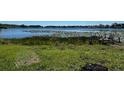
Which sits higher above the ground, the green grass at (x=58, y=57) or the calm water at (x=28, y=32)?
the calm water at (x=28, y=32)

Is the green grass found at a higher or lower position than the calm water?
lower

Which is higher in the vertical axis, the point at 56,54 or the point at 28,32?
the point at 28,32

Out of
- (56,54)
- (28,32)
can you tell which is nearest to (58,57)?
(56,54)

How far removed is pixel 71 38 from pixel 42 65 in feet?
1.77

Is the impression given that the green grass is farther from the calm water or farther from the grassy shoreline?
the calm water

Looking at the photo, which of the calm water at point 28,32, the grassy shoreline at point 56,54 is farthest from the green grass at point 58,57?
the calm water at point 28,32

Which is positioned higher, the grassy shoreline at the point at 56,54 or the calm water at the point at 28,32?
the calm water at the point at 28,32

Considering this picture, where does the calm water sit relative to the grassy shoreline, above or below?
above

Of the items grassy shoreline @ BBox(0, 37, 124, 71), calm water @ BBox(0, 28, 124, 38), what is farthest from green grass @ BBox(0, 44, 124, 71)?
calm water @ BBox(0, 28, 124, 38)

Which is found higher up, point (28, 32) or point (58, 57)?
point (28, 32)

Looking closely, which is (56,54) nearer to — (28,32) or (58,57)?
(58,57)

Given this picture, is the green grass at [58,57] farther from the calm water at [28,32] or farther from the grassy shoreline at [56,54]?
the calm water at [28,32]
